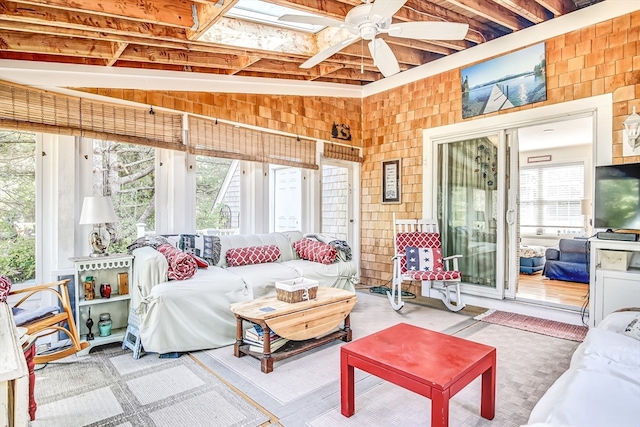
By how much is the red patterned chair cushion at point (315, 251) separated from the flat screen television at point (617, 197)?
104 inches

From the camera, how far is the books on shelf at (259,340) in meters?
2.80

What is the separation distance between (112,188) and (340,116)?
134 inches

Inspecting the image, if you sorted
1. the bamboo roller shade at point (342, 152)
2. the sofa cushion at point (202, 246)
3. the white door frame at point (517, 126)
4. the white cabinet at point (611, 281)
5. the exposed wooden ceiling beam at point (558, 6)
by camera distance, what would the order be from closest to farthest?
the white cabinet at point (611, 281) < the exposed wooden ceiling beam at point (558, 6) < the white door frame at point (517, 126) < the sofa cushion at point (202, 246) < the bamboo roller shade at point (342, 152)

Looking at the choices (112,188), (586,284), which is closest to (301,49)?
(112,188)

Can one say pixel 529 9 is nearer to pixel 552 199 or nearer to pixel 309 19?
pixel 309 19

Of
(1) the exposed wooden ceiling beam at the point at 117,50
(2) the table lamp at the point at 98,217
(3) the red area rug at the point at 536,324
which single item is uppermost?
(1) the exposed wooden ceiling beam at the point at 117,50

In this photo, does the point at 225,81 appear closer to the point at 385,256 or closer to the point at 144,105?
the point at 144,105

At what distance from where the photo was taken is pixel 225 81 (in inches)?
171

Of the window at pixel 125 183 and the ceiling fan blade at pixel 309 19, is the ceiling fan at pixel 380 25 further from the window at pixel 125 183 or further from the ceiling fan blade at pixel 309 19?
the window at pixel 125 183

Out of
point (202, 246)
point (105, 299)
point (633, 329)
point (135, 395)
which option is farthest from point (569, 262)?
point (105, 299)

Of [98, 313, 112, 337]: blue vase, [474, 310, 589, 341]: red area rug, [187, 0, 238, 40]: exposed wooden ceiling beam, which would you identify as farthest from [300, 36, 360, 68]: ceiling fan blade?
[474, 310, 589, 341]: red area rug

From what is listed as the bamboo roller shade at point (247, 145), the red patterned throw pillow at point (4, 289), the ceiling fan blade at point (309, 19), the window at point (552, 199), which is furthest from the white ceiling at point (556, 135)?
the red patterned throw pillow at point (4, 289)

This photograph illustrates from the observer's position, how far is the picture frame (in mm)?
5477

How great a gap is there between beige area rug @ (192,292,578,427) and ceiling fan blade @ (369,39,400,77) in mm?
2445
